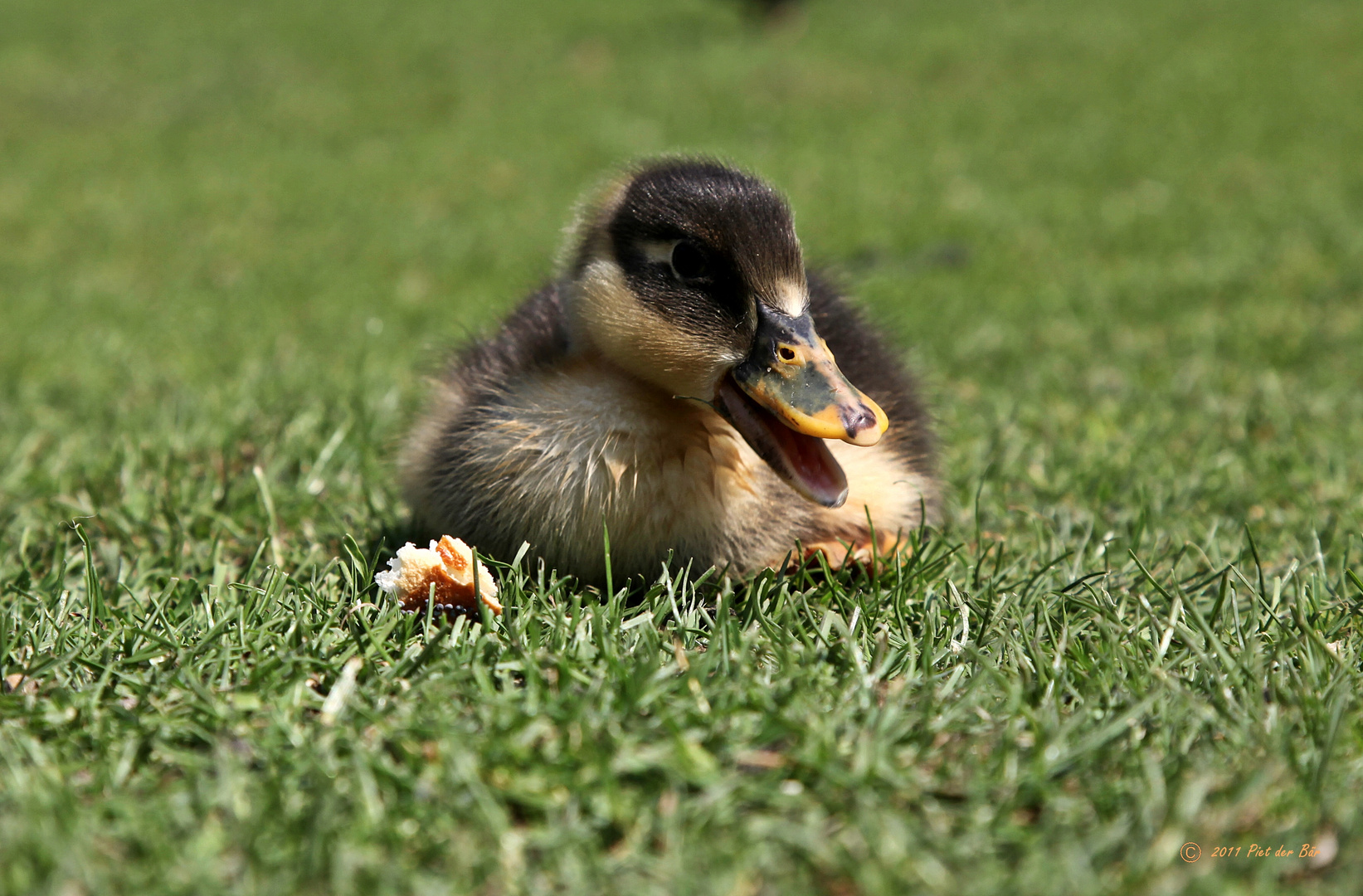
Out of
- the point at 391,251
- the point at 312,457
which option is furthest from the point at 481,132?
the point at 312,457

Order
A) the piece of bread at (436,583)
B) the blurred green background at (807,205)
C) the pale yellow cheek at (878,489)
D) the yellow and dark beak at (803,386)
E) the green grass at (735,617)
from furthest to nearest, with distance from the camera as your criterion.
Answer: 1. the blurred green background at (807,205)
2. the pale yellow cheek at (878,489)
3. the piece of bread at (436,583)
4. the yellow and dark beak at (803,386)
5. the green grass at (735,617)

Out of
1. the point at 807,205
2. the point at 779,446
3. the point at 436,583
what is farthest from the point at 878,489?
the point at 807,205

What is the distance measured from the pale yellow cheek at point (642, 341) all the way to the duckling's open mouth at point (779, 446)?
0.20 ft

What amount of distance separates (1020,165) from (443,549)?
1148cm

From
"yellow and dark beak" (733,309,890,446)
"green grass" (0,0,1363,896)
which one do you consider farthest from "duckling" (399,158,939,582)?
"green grass" (0,0,1363,896)

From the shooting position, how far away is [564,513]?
2877 millimetres

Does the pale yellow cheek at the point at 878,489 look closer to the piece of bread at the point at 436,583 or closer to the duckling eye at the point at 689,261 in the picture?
the duckling eye at the point at 689,261

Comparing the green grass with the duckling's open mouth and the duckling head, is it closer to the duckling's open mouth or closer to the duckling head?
Result: the duckling's open mouth

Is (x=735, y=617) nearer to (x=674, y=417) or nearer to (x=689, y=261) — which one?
(x=674, y=417)

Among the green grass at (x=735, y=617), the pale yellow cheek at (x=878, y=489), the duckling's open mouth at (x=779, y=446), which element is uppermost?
the duckling's open mouth at (x=779, y=446)

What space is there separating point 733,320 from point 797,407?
0.95 ft

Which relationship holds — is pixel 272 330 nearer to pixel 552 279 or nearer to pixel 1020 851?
pixel 552 279

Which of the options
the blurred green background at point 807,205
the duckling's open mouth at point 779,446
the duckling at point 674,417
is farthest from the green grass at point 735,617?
the duckling's open mouth at point 779,446

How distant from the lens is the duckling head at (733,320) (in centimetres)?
266
